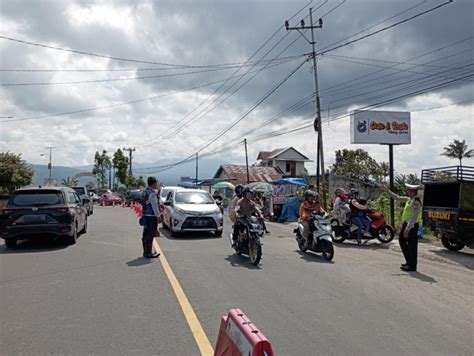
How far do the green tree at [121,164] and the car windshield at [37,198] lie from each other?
198 ft

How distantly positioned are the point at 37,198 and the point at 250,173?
1925 inches

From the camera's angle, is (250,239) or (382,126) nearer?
(250,239)

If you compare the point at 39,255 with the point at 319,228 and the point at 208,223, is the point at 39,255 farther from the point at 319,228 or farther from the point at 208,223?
the point at 319,228

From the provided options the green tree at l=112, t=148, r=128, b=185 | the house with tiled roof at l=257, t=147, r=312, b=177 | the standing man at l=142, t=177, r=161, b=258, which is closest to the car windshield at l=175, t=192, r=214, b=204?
the standing man at l=142, t=177, r=161, b=258

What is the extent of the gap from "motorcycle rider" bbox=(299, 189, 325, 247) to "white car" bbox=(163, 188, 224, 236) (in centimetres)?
407

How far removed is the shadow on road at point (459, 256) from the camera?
10.8 metres

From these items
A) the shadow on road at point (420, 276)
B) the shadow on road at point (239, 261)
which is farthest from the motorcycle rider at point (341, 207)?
the shadow on road at point (420, 276)

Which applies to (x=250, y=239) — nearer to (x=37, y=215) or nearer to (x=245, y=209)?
(x=245, y=209)

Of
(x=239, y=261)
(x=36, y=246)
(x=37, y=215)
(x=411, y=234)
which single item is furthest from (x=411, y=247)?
(x=36, y=246)

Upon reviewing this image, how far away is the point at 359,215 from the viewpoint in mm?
13945

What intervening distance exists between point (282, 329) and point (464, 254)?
29.3ft

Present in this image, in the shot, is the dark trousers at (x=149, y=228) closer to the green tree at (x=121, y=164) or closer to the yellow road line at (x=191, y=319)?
the yellow road line at (x=191, y=319)

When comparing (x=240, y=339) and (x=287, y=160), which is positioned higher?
(x=287, y=160)

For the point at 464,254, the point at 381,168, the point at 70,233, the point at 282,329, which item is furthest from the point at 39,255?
the point at 381,168
